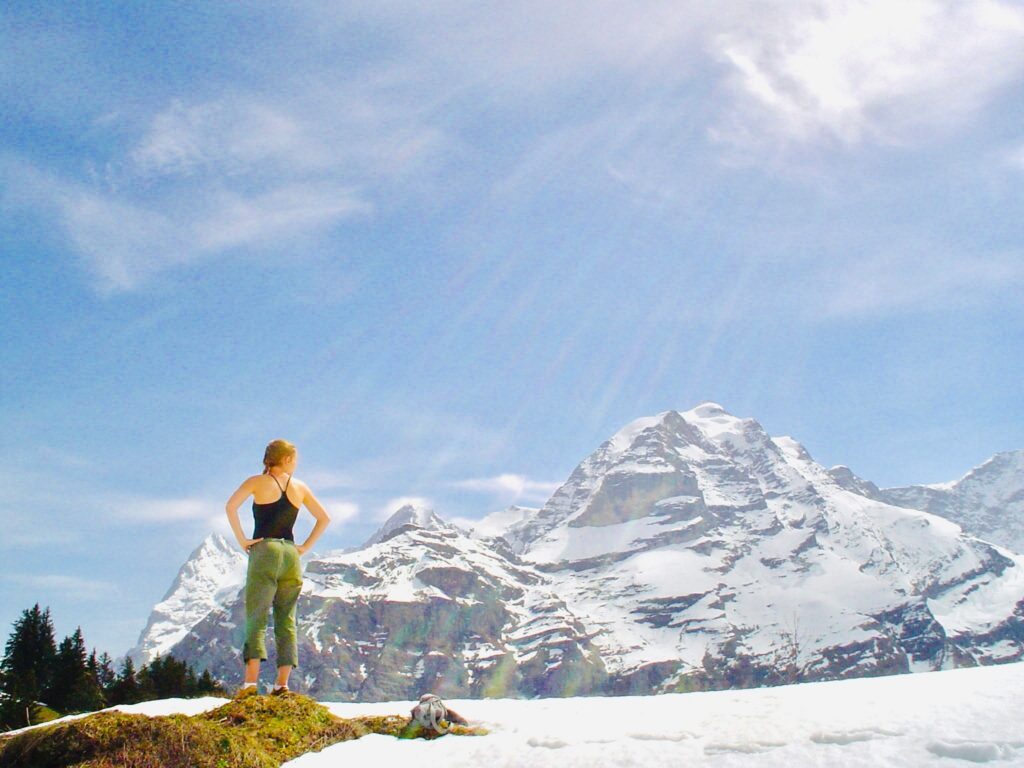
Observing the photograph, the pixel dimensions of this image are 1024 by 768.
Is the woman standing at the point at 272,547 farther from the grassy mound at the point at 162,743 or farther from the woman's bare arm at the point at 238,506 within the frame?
the grassy mound at the point at 162,743

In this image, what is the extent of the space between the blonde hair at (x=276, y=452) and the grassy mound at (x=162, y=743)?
3.31 meters

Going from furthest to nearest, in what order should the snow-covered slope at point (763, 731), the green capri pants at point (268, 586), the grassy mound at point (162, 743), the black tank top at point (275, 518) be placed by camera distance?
the black tank top at point (275, 518) → the green capri pants at point (268, 586) → the grassy mound at point (162, 743) → the snow-covered slope at point (763, 731)

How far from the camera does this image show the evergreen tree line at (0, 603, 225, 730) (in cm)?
5678

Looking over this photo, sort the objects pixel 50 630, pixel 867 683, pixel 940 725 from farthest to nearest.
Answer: pixel 50 630 → pixel 867 683 → pixel 940 725

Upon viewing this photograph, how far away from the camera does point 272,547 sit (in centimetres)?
993

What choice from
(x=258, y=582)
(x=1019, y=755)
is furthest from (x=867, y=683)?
(x=258, y=582)

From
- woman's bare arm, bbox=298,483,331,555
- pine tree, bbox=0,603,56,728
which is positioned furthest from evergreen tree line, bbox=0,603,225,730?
woman's bare arm, bbox=298,483,331,555

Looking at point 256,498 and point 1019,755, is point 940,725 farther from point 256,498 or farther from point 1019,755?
point 256,498

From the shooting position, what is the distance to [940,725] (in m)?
5.39

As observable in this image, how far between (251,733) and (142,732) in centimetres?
115

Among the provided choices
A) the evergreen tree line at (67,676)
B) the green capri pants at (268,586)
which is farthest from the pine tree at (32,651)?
the green capri pants at (268,586)

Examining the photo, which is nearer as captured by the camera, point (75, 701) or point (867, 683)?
point (867, 683)

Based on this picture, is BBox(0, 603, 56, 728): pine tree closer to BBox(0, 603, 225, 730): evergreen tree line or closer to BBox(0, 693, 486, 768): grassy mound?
BBox(0, 603, 225, 730): evergreen tree line

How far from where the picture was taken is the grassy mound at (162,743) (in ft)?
20.7
